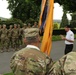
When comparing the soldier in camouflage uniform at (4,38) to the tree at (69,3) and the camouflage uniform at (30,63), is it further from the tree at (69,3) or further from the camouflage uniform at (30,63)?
the camouflage uniform at (30,63)

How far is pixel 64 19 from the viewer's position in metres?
56.0

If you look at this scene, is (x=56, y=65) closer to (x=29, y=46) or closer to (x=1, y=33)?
(x=29, y=46)

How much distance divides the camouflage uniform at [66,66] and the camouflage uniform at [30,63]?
9.7 inches

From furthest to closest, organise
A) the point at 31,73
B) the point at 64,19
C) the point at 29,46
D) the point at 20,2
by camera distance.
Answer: the point at 64,19 < the point at 20,2 < the point at 29,46 < the point at 31,73

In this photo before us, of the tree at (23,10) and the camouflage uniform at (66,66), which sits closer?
the camouflage uniform at (66,66)

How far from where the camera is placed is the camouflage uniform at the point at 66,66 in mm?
2883

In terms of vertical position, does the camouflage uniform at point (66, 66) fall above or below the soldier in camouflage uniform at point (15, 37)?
above

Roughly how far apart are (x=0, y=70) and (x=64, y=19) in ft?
144

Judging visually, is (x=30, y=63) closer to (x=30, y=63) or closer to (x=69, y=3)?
(x=30, y=63)

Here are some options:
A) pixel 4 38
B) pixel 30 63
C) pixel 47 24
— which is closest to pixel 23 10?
pixel 4 38

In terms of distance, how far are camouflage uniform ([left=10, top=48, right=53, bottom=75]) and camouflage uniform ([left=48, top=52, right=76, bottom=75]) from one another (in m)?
0.25

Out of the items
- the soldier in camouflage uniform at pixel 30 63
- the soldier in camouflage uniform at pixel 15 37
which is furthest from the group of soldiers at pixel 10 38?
the soldier in camouflage uniform at pixel 30 63

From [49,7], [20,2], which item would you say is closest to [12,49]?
[49,7]

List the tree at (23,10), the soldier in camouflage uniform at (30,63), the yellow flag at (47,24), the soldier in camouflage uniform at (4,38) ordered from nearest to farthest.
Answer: the soldier in camouflage uniform at (30,63) → the yellow flag at (47,24) → the soldier in camouflage uniform at (4,38) → the tree at (23,10)
